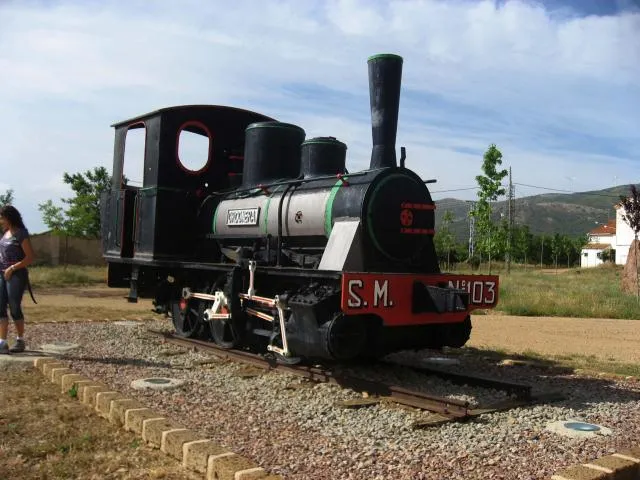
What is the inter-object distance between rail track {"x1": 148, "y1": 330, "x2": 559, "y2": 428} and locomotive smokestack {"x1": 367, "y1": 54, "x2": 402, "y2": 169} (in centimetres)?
231

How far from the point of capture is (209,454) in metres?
3.87

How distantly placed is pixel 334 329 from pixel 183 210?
4160 mm

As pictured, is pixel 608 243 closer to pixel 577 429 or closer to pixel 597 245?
pixel 597 245

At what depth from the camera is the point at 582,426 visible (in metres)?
4.95

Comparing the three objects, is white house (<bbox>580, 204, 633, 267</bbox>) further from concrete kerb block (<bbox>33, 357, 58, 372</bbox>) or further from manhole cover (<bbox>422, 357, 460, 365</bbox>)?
concrete kerb block (<bbox>33, 357, 58, 372</bbox>)

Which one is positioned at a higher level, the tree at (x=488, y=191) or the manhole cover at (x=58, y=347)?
the tree at (x=488, y=191)

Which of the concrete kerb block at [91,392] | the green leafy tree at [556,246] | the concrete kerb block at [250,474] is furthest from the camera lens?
the green leafy tree at [556,246]

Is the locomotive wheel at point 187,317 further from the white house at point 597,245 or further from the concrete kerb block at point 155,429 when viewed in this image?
the white house at point 597,245

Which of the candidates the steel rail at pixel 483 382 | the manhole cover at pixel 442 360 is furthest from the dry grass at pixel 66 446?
the manhole cover at pixel 442 360

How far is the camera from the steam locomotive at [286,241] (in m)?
6.07

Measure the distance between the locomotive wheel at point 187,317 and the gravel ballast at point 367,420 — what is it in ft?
2.92

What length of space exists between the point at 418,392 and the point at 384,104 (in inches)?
118

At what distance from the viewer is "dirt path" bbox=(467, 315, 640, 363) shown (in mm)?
9883

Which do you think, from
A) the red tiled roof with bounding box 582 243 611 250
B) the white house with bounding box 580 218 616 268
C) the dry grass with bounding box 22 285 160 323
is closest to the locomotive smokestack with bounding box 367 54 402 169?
the dry grass with bounding box 22 285 160 323
